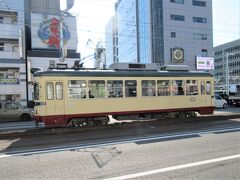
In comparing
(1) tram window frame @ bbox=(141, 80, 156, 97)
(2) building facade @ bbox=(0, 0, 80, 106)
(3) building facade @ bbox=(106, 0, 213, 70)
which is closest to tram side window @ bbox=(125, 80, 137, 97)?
(1) tram window frame @ bbox=(141, 80, 156, 97)

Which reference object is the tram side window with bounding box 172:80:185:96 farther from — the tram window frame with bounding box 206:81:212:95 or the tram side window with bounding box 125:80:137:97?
the tram side window with bounding box 125:80:137:97

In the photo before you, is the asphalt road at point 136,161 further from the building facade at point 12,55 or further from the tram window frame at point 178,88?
the building facade at point 12,55

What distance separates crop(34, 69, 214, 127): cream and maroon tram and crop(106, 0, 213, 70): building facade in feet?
155

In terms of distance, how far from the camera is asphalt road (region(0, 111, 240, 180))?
7031mm

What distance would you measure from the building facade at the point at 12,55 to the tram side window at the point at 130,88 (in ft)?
71.4

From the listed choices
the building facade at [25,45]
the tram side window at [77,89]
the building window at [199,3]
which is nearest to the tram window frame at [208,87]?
the tram side window at [77,89]

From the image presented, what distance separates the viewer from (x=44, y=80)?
49.3 ft

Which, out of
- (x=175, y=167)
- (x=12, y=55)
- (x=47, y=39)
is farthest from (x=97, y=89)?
(x=47, y=39)

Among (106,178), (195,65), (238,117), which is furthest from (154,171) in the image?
(195,65)

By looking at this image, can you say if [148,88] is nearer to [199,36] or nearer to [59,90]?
[59,90]

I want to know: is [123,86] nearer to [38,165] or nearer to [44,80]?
[44,80]

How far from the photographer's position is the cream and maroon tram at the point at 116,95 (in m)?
15.2

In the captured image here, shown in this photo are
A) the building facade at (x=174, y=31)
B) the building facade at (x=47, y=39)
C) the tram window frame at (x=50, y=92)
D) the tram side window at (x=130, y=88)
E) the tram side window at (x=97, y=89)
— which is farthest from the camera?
the building facade at (x=174, y=31)

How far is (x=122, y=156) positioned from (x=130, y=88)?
8.60m
